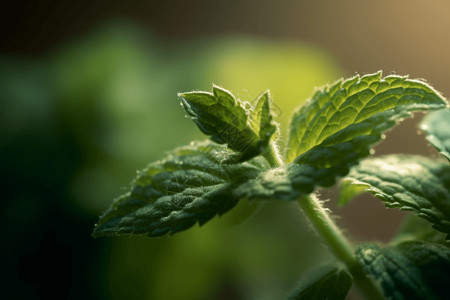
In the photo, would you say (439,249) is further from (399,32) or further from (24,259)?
(399,32)

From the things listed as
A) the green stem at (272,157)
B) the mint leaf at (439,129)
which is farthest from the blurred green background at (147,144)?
the mint leaf at (439,129)

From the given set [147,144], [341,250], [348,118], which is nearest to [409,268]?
[341,250]

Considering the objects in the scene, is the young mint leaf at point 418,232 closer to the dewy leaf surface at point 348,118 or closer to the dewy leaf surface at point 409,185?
the dewy leaf surface at point 409,185

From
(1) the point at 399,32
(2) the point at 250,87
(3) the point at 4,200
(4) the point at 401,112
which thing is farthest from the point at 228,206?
(1) the point at 399,32

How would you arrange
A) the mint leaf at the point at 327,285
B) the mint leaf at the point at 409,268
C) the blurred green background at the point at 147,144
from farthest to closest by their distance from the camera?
1. the blurred green background at the point at 147,144
2. the mint leaf at the point at 327,285
3. the mint leaf at the point at 409,268

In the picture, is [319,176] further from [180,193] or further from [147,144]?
[147,144]

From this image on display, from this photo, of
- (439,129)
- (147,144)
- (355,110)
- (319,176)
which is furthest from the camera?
(147,144)
